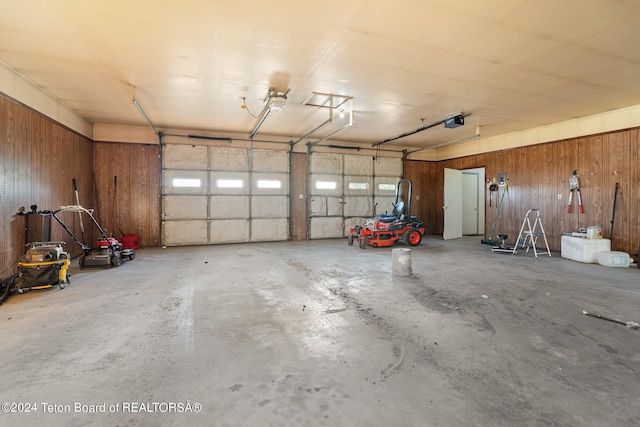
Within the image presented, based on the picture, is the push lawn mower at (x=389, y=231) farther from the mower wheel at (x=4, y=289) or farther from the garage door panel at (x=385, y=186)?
the mower wheel at (x=4, y=289)

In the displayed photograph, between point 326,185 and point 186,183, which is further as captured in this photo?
point 326,185

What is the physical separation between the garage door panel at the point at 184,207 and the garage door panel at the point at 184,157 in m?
0.85

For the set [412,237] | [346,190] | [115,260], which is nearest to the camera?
[115,260]

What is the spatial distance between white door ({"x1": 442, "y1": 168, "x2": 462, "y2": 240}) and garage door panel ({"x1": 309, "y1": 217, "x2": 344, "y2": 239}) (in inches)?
133

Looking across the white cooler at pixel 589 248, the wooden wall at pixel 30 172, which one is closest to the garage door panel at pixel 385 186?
the white cooler at pixel 589 248

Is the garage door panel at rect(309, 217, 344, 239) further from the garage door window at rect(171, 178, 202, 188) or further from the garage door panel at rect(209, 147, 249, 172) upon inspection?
the garage door window at rect(171, 178, 202, 188)

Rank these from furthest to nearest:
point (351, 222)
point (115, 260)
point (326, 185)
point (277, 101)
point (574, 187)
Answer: point (351, 222)
point (326, 185)
point (574, 187)
point (115, 260)
point (277, 101)

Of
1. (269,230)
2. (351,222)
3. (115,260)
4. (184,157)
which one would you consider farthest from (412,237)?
(115,260)

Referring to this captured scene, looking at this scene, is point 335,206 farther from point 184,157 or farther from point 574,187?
point 574,187

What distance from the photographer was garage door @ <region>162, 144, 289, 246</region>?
25.8 ft

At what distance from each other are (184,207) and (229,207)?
1175 millimetres

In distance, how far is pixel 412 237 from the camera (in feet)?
25.6

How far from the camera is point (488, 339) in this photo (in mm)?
2547

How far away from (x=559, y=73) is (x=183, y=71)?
18.2 feet
